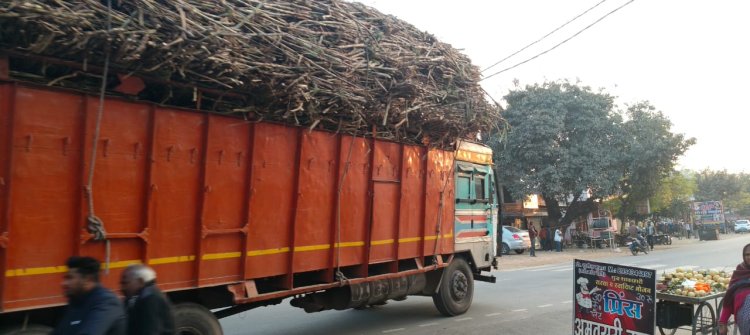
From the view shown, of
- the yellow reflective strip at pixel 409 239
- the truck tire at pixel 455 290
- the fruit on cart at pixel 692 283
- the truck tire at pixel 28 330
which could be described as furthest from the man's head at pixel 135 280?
the truck tire at pixel 455 290

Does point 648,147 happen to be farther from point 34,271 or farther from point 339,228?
point 34,271

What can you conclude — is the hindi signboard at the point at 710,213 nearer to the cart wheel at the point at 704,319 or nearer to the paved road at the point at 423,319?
the paved road at the point at 423,319

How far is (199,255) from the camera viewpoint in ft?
15.9

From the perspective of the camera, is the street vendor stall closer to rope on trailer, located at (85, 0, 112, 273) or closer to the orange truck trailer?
the orange truck trailer

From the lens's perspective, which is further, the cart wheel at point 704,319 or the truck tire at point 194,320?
the cart wheel at point 704,319

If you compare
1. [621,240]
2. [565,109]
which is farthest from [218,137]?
[621,240]

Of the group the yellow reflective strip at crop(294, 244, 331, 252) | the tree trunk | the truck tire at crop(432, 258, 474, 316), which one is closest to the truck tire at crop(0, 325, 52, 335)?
the yellow reflective strip at crop(294, 244, 331, 252)

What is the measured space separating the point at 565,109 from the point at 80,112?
24.7 metres

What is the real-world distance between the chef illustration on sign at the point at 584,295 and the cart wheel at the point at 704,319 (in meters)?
1.38

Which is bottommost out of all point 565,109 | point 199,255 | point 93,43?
point 199,255

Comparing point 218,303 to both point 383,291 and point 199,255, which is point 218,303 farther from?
point 383,291

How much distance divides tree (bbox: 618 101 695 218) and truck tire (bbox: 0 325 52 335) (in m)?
26.5

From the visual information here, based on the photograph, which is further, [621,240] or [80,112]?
[621,240]

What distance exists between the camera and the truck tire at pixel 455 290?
8.13m
